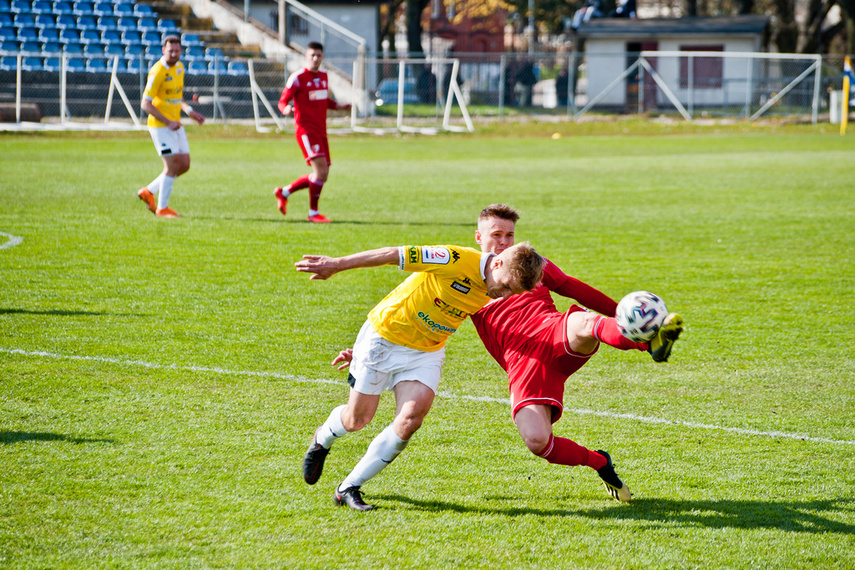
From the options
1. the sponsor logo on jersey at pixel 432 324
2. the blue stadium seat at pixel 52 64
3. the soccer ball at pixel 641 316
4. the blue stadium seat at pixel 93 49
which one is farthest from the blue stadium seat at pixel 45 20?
the soccer ball at pixel 641 316

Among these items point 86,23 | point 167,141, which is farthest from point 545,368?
point 86,23

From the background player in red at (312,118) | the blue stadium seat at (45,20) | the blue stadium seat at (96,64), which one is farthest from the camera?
the blue stadium seat at (45,20)

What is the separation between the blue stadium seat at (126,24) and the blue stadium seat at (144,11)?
345 millimetres

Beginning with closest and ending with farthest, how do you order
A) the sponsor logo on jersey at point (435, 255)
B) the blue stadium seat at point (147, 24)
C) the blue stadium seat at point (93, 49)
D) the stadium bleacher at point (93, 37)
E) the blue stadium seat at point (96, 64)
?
the sponsor logo on jersey at point (435, 255) < the stadium bleacher at point (93, 37) < the blue stadium seat at point (96, 64) < the blue stadium seat at point (93, 49) < the blue stadium seat at point (147, 24)

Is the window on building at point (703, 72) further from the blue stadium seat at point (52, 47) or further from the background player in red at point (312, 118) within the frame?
the background player in red at point (312, 118)

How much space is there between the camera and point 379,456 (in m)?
4.23

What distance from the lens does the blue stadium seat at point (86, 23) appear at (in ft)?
109

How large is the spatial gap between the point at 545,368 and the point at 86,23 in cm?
3375

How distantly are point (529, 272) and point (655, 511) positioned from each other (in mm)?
1346

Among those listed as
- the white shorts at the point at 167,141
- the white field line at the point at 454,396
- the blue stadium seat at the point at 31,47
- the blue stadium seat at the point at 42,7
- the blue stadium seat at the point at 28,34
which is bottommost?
the white field line at the point at 454,396

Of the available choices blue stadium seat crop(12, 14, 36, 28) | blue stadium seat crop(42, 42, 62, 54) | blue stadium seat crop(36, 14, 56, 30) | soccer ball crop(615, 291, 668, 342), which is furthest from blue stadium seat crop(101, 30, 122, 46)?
soccer ball crop(615, 291, 668, 342)

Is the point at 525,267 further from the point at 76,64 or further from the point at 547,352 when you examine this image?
the point at 76,64

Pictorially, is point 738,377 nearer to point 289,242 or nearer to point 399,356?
point 399,356

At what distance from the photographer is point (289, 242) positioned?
11.2m
